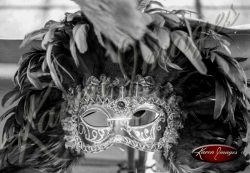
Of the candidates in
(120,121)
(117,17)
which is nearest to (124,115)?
(120,121)

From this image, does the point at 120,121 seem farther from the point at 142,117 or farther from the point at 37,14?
the point at 37,14

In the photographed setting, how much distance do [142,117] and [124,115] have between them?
0.03 m

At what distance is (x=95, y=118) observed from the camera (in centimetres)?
74

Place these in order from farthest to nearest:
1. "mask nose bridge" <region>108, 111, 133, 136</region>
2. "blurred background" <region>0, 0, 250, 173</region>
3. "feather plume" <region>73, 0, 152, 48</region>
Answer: "blurred background" <region>0, 0, 250, 173</region> < "mask nose bridge" <region>108, 111, 133, 136</region> < "feather plume" <region>73, 0, 152, 48</region>

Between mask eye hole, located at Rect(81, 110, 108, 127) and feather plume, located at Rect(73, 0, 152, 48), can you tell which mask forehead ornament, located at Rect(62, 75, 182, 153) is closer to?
mask eye hole, located at Rect(81, 110, 108, 127)

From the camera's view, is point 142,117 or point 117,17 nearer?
point 117,17

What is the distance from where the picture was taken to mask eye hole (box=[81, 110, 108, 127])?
0.73 m

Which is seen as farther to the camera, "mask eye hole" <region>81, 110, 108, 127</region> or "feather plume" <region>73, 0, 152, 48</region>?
"mask eye hole" <region>81, 110, 108, 127</region>

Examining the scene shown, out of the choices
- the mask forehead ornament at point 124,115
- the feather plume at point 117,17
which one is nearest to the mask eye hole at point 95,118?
the mask forehead ornament at point 124,115

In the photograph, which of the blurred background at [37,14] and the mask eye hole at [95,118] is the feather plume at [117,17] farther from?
the blurred background at [37,14]

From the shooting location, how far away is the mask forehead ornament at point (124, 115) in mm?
719

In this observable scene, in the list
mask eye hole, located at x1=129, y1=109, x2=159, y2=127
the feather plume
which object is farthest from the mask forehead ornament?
the feather plume

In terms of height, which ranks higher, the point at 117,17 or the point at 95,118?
the point at 117,17

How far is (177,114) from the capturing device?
0.74 meters
